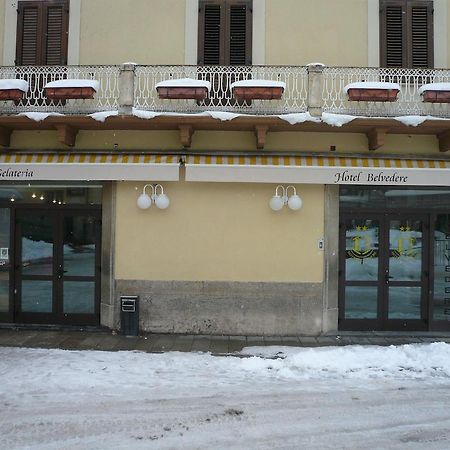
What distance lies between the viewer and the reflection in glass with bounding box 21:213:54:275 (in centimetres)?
1008

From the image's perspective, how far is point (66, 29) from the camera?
10.1 m

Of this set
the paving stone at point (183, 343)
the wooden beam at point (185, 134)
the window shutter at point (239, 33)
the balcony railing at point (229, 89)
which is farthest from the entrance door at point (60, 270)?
the window shutter at point (239, 33)

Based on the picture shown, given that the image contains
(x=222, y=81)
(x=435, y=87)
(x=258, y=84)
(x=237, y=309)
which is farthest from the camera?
(x=222, y=81)

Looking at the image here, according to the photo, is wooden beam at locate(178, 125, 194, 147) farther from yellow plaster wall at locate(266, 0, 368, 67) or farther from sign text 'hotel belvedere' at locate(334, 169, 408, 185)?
sign text 'hotel belvedere' at locate(334, 169, 408, 185)

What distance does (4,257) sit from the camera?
10.2 m

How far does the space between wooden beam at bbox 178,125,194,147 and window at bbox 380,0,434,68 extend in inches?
177

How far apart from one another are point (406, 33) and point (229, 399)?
8.53 metres

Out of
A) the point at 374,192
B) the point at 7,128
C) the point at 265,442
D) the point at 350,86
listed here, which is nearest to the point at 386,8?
the point at 350,86

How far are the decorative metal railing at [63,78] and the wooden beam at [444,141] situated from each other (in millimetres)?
6802

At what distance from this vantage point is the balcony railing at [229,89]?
9.16 meters

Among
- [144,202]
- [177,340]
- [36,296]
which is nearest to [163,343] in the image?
[177,340]

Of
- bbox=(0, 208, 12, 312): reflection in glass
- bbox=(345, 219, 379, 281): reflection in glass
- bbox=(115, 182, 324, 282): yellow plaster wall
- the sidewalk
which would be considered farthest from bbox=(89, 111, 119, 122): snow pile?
bbox=(345, 219, 379, 281): reflection in glass

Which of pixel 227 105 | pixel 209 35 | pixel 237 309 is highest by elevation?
pixel 209 35

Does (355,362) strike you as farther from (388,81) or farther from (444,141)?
(388,81)
